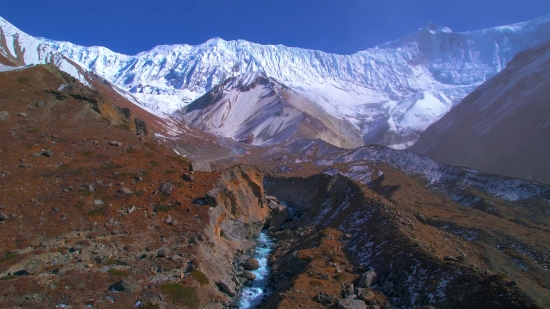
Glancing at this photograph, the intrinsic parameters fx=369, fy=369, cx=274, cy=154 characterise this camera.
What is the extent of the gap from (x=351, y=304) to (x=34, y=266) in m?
23.9

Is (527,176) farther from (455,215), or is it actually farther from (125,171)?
(125,171)

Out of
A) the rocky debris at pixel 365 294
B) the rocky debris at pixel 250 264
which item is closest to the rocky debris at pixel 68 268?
the rocky debris at pixel 250 264

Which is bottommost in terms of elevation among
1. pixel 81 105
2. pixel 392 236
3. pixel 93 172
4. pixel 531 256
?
pixel 531 256

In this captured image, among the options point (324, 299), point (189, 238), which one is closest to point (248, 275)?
point (189, 238)

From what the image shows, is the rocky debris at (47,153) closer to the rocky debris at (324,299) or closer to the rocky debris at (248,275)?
the rocky debris at (248,275)

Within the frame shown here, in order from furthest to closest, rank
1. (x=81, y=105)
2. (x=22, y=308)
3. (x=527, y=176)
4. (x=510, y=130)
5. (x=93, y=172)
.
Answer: (x=510, y=130)
(x=527, y=176)
(x=81, y=105)
(x=93, y=172)
(x=22, y=308)

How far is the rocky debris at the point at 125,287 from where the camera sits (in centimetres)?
2712

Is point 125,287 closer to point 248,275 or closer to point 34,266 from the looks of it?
point 34,266

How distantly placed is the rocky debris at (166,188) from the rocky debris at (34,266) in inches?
660

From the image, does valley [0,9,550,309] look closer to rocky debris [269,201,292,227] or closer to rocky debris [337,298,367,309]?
rocky debris [337,298,367,309]

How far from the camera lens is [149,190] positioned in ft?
143

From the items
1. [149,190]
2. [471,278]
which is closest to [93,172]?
[149,190]

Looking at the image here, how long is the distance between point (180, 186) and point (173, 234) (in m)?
9.46

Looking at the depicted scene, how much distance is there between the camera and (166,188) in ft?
145
